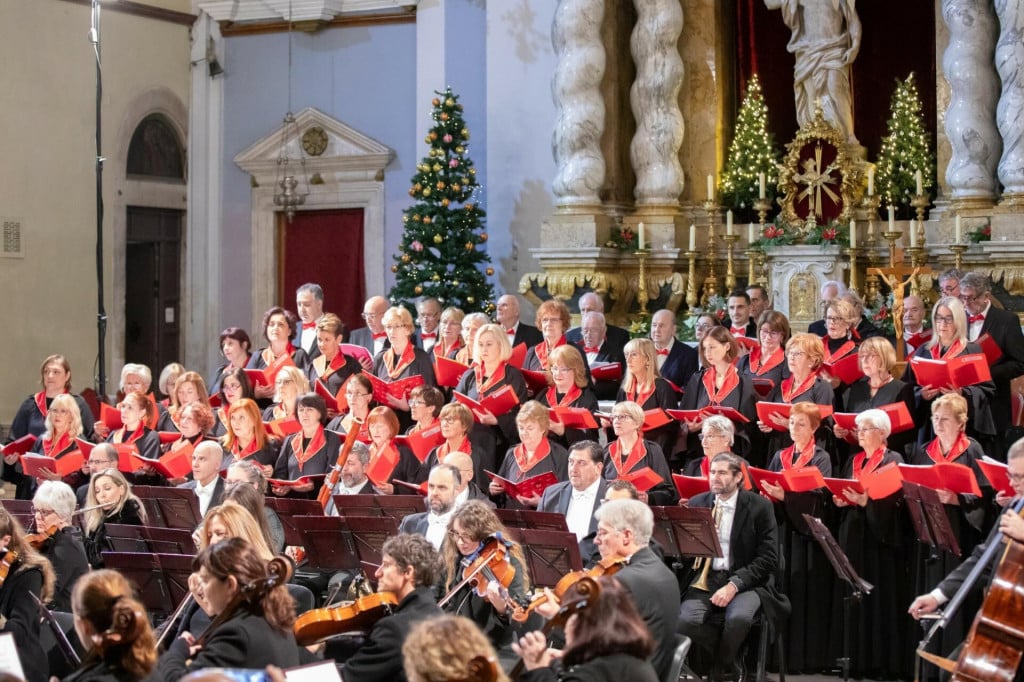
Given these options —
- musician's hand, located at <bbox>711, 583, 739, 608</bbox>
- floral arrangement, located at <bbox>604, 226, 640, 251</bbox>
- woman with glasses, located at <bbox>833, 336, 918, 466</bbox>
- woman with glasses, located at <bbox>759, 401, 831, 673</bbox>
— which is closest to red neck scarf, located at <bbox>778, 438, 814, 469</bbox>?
woman with glasses, located at <bbox>759, 401, 831, 673</bbox>

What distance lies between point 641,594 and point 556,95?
765 centimetres

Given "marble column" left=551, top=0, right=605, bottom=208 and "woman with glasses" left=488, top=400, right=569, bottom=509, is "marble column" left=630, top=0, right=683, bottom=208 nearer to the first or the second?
"marble column" left=551, top=0, right=605, bottom=208

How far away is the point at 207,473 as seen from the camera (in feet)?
25.9

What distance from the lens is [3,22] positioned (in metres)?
13.6

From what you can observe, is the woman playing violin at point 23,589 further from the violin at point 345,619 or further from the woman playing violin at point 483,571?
the woman playing violin at point 483,571

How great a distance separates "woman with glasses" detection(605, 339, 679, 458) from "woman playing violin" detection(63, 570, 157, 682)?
4.27 meters

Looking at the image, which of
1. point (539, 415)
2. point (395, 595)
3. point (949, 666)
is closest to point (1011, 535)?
point (949, 666)

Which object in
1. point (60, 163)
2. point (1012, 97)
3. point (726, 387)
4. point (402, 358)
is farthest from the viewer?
point (60, 163)

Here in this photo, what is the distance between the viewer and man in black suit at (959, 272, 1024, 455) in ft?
28.1

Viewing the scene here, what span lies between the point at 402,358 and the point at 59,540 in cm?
307

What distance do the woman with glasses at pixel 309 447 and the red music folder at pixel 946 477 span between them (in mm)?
3033

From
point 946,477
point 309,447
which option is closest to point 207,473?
point 309,447

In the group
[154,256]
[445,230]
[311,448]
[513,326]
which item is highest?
[445,230]

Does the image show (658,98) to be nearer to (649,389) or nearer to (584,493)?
(649,389)
